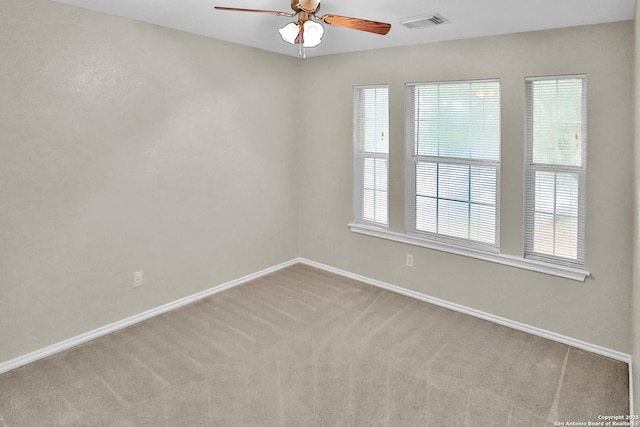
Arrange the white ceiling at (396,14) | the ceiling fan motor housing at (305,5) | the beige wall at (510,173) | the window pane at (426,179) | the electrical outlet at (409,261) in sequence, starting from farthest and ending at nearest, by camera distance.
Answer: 1. the electrical outlet at (409,261)
2. the window pane at (426,179)
3. the beige wall at (510,173)
4. the white ceiling at (396,14)
5. the ceiling fan motor housing at (305,5)

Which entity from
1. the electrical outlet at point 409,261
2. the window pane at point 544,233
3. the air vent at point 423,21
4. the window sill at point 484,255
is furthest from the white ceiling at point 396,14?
the electrical outlet at point 409,261

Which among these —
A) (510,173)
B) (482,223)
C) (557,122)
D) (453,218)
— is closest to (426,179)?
(453,218)

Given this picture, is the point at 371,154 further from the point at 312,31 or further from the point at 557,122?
the point at 312,31

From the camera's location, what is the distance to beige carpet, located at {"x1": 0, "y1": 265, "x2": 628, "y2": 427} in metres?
2.46

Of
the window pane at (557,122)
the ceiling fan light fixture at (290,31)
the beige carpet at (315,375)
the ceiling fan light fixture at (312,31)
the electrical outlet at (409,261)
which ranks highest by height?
the ceiling fan light fixture at (290,31)

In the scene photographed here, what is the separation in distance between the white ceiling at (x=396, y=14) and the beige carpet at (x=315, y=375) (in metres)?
2.38

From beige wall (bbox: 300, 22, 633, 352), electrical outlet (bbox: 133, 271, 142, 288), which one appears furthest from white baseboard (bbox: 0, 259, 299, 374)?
beige wall (bbox: 300, 22, 633, 352)

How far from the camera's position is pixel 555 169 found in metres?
3.30

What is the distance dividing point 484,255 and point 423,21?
1.99 m

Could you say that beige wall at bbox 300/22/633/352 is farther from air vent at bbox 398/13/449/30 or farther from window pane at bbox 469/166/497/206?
air vent at bbox 398/13/449/30

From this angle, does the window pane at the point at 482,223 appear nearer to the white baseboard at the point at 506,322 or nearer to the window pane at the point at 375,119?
the white baseboard at the point at 506,322

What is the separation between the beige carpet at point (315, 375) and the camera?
8.08 feet

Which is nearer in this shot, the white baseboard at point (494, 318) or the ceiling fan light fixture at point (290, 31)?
the ceiling fan light fixture at point (290, 31)

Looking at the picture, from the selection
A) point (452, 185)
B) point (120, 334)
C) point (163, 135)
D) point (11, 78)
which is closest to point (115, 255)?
point (120, 334)
